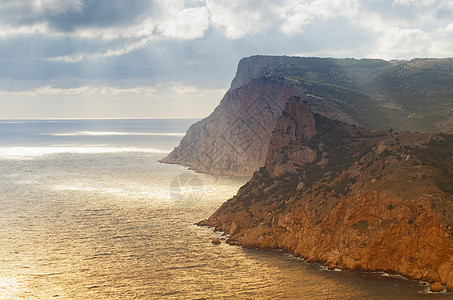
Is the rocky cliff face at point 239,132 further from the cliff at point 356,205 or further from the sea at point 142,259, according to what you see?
the cliff at point 356,205

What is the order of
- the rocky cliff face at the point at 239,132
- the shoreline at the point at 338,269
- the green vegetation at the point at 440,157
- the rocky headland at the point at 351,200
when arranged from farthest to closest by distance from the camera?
1. the rocky cliff face at the point at 239,132
2. the green vegetation at the point at 440,157
3. the rocky headland at the point at 351,200
4. the shoreline at the point at 338,269

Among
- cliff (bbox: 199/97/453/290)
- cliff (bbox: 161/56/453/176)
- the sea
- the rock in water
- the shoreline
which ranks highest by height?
cliff (bbox: 161/56/453/176)

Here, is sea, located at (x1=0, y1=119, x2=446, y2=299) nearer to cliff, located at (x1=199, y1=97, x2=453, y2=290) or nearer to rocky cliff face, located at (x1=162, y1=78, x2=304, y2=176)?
cliff, located at (x1=199, y1=97, x2=453, y2=290)

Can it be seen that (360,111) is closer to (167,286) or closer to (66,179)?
(66,179)

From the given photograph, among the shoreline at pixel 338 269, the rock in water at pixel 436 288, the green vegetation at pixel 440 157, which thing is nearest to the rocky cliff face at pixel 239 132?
the green vegetation at pixel 440 157

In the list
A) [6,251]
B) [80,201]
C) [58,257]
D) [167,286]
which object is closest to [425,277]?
[167,286]

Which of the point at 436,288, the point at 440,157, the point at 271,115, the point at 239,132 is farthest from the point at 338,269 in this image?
the point at 239,132

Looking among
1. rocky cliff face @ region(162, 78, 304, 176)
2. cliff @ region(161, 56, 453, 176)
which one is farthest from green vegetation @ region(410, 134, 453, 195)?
rocky cliff face @ region(162, 78, 304, 176)

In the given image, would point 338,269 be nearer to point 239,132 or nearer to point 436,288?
point 436,288

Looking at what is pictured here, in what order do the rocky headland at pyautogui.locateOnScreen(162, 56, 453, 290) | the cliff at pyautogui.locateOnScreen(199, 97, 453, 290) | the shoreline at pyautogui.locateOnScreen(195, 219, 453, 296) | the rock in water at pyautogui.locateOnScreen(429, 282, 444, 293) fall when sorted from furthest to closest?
the rocky headland at pyautogui.locateOnScreen(162, 56, 453, 290) → the cliff at pyautogui.locateOnScreen(199, 97, 453, 290) → the shoreline at pyautogui.locateOnScreen(195, 219, 453, 296) → the rock in water at pyautogui.locateOnScreen(429, 282, 444, 293)

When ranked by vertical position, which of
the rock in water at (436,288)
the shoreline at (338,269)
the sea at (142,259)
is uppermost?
the rock in water at (436,288)
